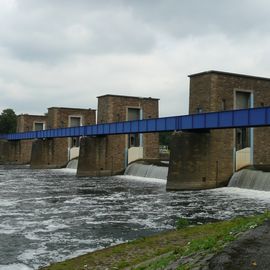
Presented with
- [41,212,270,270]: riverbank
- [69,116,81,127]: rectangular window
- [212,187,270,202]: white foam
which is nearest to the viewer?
[41,212,270,270]: riverbank

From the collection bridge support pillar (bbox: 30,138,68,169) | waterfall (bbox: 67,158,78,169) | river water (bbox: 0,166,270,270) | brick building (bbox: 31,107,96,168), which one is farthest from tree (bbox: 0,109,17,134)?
river water (bbox: 0,166,270,270)

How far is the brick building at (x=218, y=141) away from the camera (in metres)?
31.4

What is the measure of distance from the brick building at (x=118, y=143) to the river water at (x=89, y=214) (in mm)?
13835

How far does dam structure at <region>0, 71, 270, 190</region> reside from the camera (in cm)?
3080

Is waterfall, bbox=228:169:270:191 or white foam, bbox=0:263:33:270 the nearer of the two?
white foam, bbox=0:263:33:270

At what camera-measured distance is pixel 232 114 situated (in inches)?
1143

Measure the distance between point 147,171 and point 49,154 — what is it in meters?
24.4

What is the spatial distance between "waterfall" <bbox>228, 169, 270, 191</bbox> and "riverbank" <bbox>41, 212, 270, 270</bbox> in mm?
14850

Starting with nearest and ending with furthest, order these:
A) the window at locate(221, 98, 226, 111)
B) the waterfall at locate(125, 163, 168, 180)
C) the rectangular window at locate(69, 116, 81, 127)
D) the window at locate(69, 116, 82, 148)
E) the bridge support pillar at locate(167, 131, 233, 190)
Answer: the bridge support pillar at locate(167, 131, 233, 190)
the window at locate(221, 98, 226, 111)
the waterfall at locate(125, 163, 168, 180)
the window at locate(69, 116, 82, 148)
the rectangular window at locate(69, 116, 81, 127)

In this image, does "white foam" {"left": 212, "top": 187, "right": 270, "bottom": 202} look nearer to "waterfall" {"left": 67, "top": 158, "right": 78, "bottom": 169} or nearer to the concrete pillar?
the concrete pillar

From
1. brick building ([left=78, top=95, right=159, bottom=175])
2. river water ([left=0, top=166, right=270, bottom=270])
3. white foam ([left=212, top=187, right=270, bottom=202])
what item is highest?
brick building ([left=78, top=95, right=159, bottom=175])

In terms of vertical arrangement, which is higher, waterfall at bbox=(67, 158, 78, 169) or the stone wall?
the stone wall

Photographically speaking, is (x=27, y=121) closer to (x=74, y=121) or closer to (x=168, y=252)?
(x=74, y=121)

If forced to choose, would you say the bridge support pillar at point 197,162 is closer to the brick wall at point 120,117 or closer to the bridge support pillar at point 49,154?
the brick wall at point 120,117
